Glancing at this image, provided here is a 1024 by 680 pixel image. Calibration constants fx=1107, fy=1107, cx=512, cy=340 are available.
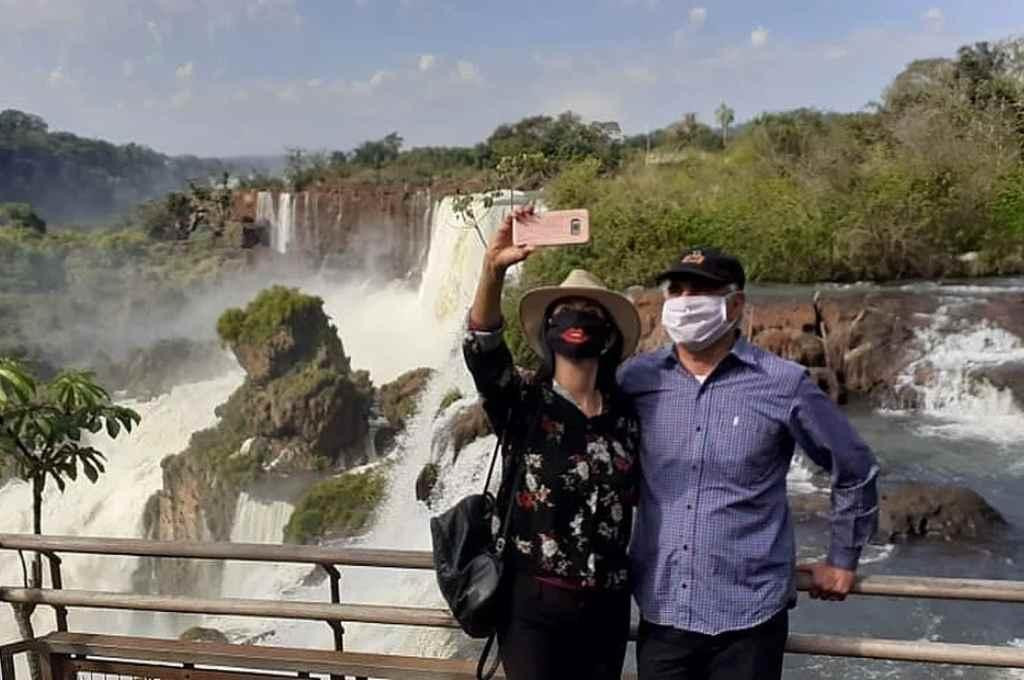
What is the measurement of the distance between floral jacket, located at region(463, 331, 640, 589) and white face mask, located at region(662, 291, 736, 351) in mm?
202

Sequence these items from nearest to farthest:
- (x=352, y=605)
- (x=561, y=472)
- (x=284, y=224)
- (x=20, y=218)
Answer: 1. (x=561, y=472)
2. (x=352, y=605)
3. (x=284, y=224)
4. (x=20, y=218)

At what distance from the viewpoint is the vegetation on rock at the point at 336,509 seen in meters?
15.0

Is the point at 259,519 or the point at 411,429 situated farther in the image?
the point at 411,429

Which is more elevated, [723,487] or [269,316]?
[723,487]

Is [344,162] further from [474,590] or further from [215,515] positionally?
[474,590]

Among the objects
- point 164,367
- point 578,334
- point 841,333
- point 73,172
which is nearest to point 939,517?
point 841,333

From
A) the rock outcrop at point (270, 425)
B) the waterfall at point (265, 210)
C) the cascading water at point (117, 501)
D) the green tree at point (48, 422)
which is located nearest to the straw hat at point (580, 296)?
the green tree at point (48, 422)

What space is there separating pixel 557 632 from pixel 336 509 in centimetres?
1342

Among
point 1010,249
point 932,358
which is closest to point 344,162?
point 1010,249

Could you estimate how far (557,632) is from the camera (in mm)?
2221

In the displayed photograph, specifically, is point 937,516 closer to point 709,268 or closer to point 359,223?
point 709,268

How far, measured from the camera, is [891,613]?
27.1 feet

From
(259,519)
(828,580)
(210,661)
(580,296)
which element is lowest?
(259,519)

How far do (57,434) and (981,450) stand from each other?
419 inches
